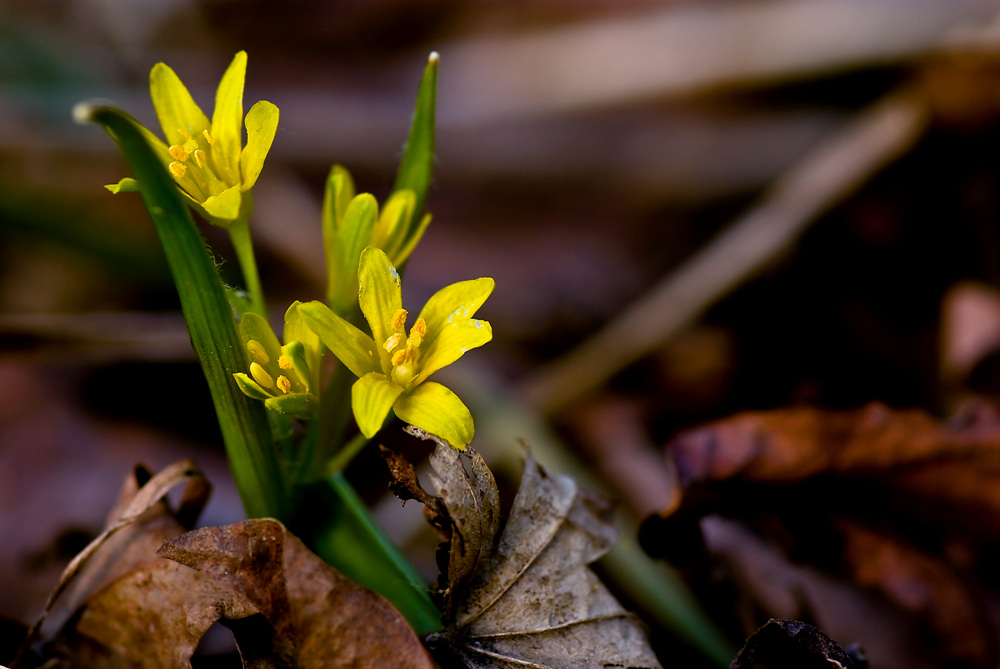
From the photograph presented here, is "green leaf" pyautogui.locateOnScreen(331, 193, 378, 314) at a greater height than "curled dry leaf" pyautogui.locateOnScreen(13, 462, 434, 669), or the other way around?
"green leaf" pyautogui.locateOnScreen(331, 193, 378, 314)

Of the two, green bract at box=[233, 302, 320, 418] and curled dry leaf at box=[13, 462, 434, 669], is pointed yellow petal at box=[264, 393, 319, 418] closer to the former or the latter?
green bract at box=[233, 302, 320, 418]

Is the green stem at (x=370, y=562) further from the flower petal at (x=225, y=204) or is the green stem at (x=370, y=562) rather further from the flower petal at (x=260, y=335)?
Result: the flower petal at (x=225, y=204)

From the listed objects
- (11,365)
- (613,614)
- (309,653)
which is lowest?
(613,614)

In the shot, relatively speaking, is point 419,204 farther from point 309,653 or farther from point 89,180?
point 89,180

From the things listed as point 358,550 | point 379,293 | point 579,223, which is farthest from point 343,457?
point 579,223

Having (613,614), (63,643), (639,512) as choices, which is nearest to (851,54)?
(639,512)

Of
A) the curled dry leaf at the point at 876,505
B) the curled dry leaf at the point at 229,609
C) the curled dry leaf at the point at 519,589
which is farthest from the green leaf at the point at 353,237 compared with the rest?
the curled dry leaf at the point at 876,505

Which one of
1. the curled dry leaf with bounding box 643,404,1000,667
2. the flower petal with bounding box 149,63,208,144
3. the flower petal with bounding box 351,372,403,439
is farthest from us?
the curled dry leaf with bounding box 643,404,1000,667

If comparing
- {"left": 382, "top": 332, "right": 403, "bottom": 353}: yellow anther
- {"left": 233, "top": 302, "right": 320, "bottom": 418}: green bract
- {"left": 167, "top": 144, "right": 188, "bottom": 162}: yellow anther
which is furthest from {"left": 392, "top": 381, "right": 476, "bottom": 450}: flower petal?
{"left": 167, "top": 144, "right": 188, "bottom": 162}: yellow anther
